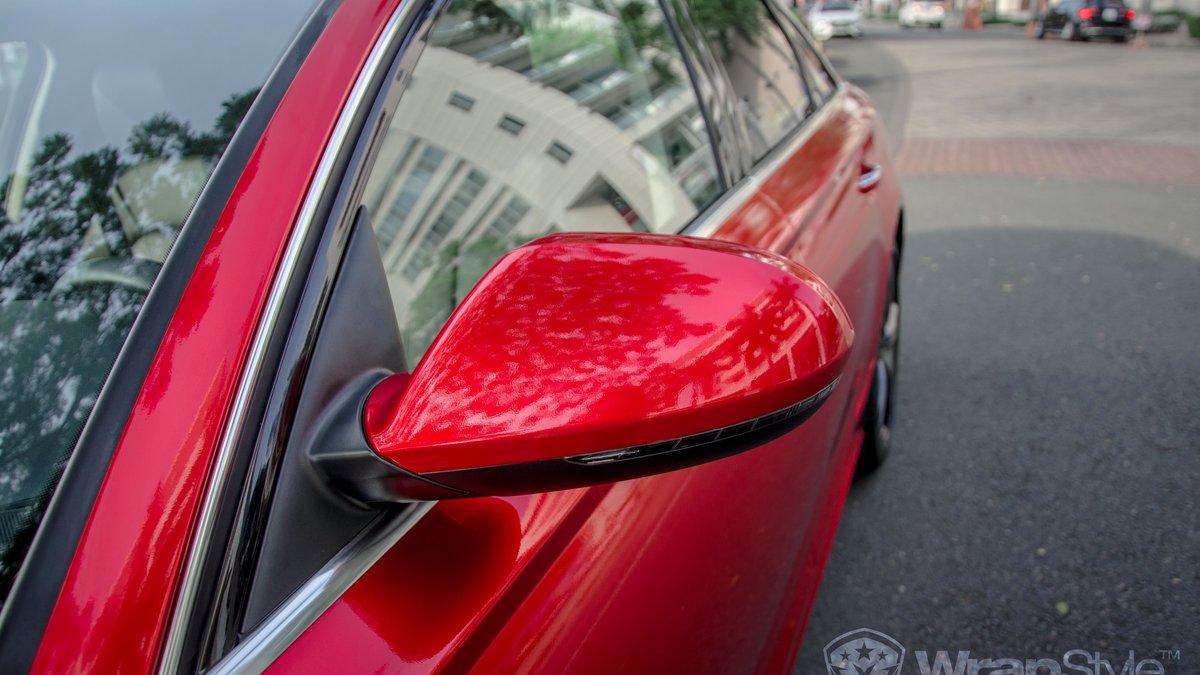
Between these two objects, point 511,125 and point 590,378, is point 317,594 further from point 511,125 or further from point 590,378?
point 511,125

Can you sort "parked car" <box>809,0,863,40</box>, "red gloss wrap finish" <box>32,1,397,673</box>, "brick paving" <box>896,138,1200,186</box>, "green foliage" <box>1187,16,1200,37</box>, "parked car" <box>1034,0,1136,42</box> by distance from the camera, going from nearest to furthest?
1. "red gloss wrap finish" <box>32,1,397,673</box>
2. "brick paving" <box>896,138,1200,186</box>
3. "green foliage" <box>1187,16,1200,37</box>
4. "parked car" <box>1034,0,1136,42</box>
5. "parked car" <box>809,0,863,40</box>

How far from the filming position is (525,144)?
5.24ft

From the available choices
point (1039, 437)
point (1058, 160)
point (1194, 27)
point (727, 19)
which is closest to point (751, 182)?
point (727, 19)

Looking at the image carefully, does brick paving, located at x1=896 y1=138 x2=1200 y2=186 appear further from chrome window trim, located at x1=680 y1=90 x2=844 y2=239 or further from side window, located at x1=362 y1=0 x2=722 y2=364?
side window, located at x1=362 y1=0 x2=722 y2=364

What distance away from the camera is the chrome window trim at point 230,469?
78 centimetres

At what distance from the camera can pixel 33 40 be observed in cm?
123

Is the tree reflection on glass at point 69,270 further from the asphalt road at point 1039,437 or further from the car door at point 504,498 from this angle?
the asphalt road at point 1039,437

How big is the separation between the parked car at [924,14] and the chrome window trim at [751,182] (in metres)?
45.4

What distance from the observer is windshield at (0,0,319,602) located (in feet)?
2.97

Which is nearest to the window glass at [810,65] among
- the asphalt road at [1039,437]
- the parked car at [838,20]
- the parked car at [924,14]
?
the asphalt road at [1039,437]

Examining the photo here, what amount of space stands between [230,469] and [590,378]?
344 millimetres

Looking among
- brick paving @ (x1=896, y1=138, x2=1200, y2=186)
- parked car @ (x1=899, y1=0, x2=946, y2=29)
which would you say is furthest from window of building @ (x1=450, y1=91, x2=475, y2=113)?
parked car @ (x1=899, y1=0, x2=946, y2=29)

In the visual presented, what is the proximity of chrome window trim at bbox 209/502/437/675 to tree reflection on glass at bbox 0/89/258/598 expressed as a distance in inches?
8.5

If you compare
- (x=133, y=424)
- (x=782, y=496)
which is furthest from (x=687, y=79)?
(x=133, y=424)
